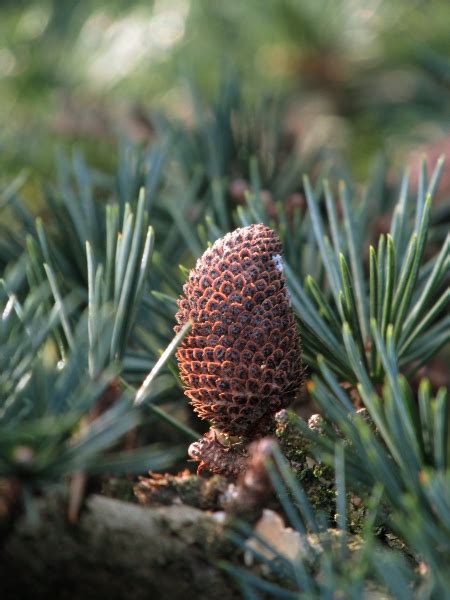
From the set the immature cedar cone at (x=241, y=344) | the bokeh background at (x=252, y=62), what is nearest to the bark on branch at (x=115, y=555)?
the immature cedar cone at (x=241, y=344)

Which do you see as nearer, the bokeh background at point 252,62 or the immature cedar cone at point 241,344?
the immature cedar cone at point 241,344

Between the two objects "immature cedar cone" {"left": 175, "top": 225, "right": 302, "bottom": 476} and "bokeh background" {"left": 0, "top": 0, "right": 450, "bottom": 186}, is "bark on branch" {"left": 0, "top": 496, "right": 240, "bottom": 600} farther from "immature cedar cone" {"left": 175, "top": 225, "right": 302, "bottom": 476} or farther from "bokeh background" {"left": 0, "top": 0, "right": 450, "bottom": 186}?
"bokeh background" {"left": 0, "top": 0, "right": 450, "bottom": 186}

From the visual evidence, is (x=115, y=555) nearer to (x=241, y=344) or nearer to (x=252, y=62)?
(x=241, y=344)

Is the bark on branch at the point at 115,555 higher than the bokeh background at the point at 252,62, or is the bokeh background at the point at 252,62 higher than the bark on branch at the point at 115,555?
the bokeh background at the point at 252,62

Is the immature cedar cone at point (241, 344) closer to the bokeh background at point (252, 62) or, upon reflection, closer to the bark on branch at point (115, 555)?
the bark on branch at point (115, 555)

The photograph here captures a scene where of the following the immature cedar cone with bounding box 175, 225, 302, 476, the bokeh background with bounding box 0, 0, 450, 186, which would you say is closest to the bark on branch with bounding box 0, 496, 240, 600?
the immature cedar cone with bounding box 175, 225, 302, 476

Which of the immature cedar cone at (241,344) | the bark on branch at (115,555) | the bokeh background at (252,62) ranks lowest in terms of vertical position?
the bark on branch at (115,555)
